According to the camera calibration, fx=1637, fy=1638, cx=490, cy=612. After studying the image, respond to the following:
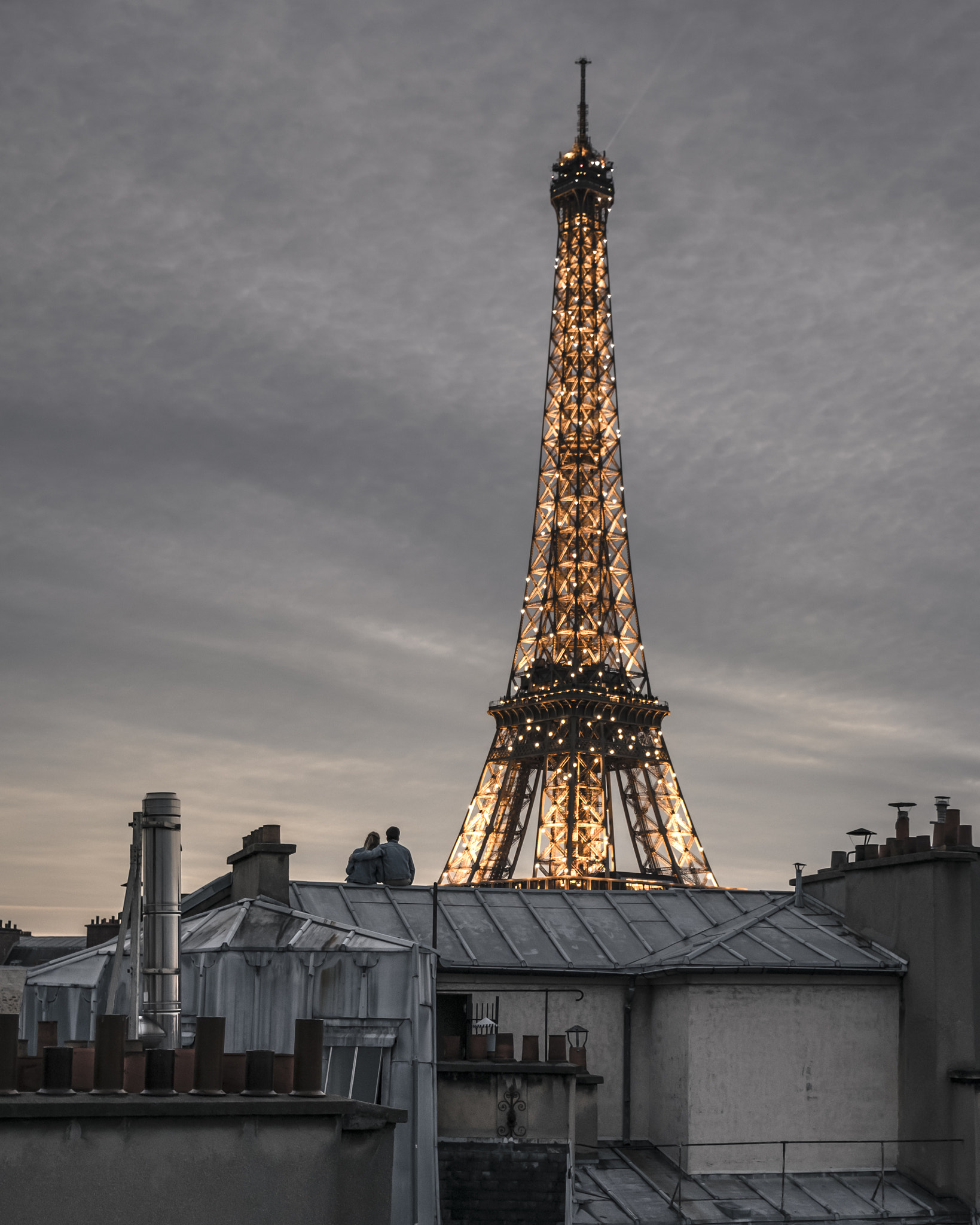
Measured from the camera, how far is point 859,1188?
78.4 ft

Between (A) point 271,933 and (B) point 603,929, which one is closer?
(A) point 271,933

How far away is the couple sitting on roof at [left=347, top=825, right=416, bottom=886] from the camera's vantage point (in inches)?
1085

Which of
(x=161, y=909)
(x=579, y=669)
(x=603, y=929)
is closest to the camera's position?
(x=161, y=909)

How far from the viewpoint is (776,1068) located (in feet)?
78.9

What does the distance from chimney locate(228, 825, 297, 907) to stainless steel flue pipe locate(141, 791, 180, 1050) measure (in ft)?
23.3

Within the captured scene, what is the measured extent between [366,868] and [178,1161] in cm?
1586

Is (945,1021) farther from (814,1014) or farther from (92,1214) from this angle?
(92,1214)

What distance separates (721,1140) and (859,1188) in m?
2.17

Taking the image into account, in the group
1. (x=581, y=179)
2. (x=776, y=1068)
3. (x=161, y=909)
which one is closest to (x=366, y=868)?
(x=776, y=1068)

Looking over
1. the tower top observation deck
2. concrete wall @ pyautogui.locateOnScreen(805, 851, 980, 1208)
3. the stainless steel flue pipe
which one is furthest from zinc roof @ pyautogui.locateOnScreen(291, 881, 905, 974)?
the tower top observation deck

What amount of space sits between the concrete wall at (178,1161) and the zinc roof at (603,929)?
39.8ft

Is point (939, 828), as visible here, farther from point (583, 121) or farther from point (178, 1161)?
point (583, 121)

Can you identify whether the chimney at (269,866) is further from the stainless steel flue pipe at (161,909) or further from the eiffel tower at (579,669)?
the eiffel tower at (579,669)

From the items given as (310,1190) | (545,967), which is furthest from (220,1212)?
(545,967)
